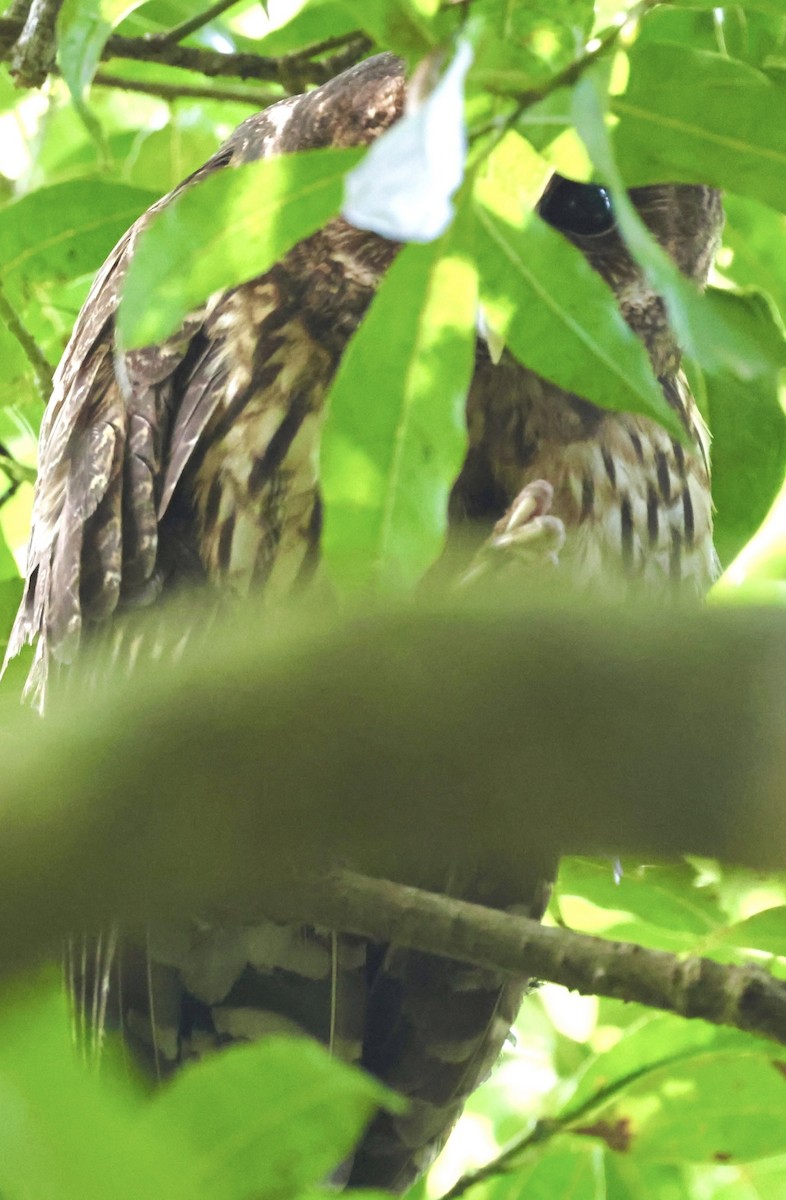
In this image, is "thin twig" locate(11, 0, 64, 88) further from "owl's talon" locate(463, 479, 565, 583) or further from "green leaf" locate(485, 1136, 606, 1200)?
"green leaf" locate(485, 1136, 606, 1200)

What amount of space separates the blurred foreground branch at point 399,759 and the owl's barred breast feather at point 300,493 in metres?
0.96

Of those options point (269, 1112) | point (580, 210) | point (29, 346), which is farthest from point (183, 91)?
point (269, 1112)

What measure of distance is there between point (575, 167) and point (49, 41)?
67 centimetres

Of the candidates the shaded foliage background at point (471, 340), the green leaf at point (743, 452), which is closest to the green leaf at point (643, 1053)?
the shaded foliage background at point (471, 340)

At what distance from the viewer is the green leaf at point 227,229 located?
2.62 ft

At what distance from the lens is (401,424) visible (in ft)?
2.74

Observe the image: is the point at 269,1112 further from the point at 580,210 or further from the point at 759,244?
the point at 580,210

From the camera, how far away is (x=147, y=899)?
1.53 ft

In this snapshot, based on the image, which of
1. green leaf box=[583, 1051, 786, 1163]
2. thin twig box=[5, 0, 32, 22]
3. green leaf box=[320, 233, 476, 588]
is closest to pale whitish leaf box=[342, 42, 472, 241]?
green leaf box=[320, 233, 476, 588]

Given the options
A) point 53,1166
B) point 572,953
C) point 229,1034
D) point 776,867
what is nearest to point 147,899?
point 53,1166

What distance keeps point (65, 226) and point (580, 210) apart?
52 centimetres

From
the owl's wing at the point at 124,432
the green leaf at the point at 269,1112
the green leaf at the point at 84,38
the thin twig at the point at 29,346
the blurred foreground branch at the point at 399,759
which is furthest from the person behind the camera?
the thin twig at the point at 29,346

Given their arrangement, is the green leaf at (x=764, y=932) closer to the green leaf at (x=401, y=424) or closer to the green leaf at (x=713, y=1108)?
the green leaf at (x=713, y=1108)

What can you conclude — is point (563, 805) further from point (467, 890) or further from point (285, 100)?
point (285, 100)
